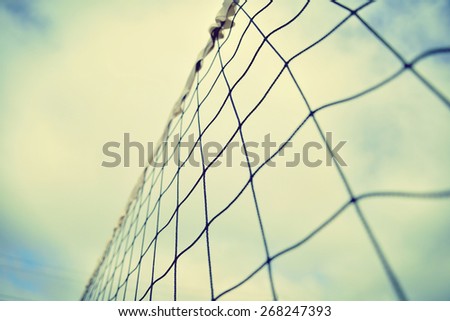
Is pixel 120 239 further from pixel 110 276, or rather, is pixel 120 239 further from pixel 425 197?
pixel 425 197

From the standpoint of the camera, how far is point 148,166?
1917mm
